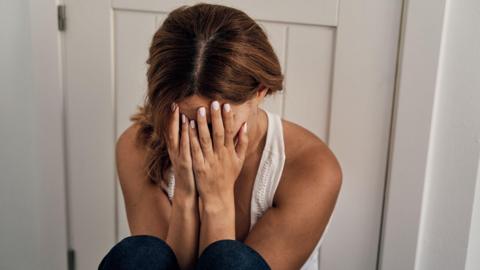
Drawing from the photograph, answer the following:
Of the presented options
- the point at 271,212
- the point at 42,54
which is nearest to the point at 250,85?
the point at 271,212

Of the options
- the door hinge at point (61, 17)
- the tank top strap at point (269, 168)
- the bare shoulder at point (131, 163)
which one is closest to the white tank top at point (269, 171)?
the tank top strap at point (269, 168)

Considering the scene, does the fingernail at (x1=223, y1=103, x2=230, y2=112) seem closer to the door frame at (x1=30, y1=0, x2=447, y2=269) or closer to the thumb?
the thumb

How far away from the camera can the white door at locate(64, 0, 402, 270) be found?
4.07ft

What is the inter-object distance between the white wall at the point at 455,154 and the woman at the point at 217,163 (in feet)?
0.72

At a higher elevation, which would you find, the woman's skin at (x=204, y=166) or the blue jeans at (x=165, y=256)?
the woman's skin at (x=204, y=166)

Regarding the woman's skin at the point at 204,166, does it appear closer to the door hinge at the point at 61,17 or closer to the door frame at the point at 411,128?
the door frame at the point at 411,128

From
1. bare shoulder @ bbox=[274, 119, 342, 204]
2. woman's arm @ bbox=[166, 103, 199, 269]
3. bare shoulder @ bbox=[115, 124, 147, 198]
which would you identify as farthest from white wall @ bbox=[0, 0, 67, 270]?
bare shoulder @ bbox=[274, 119, 342, 204]

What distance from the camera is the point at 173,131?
3.35 feet

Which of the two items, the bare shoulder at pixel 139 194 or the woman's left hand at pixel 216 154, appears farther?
the bare shoulder at pixel 139 194

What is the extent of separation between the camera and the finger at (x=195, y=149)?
1.02 meters

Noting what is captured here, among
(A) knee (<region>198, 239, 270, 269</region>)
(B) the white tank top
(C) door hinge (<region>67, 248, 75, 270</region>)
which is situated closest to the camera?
(A) knee (<region>198, 239, 270, 269</region>)

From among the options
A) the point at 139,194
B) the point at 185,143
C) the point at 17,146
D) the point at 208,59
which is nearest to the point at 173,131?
the point at 185,143

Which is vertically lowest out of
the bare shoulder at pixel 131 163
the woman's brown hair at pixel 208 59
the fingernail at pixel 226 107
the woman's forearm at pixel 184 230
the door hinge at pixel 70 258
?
the door hinge at pixel 70 258

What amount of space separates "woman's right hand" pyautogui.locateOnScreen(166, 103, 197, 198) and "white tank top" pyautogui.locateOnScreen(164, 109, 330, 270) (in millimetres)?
138
